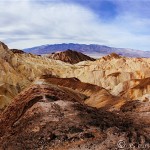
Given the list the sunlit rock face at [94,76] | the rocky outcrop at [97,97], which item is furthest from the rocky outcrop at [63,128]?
the sunlit rock face at [94,76]

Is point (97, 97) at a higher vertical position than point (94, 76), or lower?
higher

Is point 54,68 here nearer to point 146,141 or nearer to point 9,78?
point 9,78

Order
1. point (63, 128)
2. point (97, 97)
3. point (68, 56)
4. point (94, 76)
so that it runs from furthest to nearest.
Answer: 1. point (68, 56)
2. point (94, 76)
3. point (97, 97)
4. point (63, 128)

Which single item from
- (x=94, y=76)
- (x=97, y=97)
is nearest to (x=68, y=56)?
(x=94, y=76)

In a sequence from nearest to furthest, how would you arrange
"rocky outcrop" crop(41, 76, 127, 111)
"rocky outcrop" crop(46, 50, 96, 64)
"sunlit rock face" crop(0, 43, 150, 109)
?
"rocky outcrop" crop(41, 76, 127, 111) → "sunlit rock face" crop(0, 43, 150, 109) → "rocky outcrop" crop(46, 50, 96, 64)

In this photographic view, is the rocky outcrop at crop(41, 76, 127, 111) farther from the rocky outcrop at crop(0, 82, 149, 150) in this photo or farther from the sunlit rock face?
the rocky outcrop at crop(0, 82, 149, 150)

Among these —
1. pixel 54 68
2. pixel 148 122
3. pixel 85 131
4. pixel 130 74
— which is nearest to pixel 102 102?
pixel 148 122

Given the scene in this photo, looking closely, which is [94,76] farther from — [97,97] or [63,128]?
[63,128]

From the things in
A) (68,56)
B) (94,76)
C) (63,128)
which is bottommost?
(68,56)

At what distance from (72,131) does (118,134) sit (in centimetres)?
211

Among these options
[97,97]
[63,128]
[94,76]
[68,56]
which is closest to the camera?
[63,128]

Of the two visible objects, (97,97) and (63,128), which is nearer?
(63,128)

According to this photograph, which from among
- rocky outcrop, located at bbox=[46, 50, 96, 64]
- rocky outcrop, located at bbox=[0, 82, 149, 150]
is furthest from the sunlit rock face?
rocky outcrop, located at bbox=[46, 50, 96, 64]

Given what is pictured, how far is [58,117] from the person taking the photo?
2064 cm
